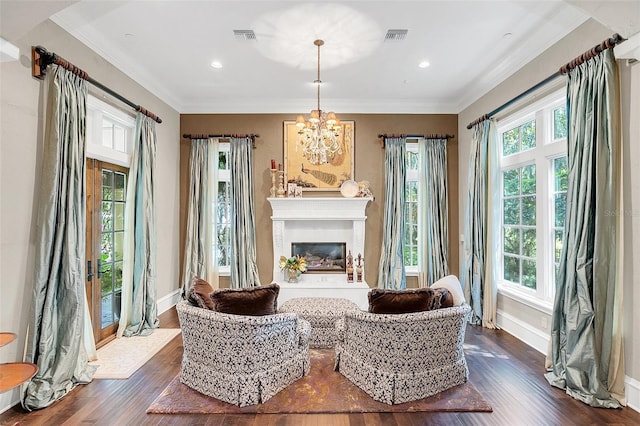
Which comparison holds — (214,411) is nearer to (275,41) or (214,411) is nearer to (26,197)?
(26,197)

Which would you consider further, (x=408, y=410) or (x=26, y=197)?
(x=26, y=197)

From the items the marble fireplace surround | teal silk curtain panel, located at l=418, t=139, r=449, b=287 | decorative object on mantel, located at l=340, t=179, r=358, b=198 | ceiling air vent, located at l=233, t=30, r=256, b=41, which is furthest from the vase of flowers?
ceiling air vent, located at l=233, t=30, r=256, b=41

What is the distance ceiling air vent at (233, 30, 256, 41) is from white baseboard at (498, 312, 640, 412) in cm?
452

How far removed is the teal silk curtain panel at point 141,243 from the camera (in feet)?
13.8

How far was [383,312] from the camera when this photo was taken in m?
2.66

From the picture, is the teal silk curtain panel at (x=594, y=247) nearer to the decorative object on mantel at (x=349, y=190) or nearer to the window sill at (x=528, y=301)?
the window sill at (x=528, y=301)

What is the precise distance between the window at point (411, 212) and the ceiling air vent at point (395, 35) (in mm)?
2445

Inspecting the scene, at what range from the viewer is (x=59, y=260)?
2826 millimetres

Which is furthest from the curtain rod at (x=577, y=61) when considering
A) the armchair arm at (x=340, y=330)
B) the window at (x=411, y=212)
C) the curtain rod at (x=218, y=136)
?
the curtain rod at (x=218, y=136)

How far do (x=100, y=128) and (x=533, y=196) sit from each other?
514 centimetres

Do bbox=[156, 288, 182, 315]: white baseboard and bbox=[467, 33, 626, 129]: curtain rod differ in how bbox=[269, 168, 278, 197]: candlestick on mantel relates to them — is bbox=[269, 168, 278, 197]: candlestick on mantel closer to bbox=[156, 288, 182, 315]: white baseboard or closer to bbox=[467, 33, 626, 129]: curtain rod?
bbox=[156, 288, 182, 315]: white baseboard

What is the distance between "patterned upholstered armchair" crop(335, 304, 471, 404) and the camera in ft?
8.54

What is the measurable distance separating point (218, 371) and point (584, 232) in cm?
323

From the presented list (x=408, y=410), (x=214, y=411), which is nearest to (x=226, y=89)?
(x=214, y=411)
